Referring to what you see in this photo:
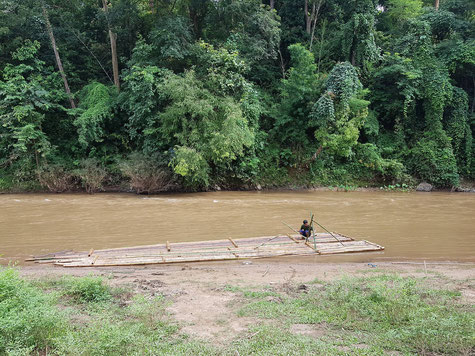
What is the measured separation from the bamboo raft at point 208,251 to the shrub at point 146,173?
747 cm

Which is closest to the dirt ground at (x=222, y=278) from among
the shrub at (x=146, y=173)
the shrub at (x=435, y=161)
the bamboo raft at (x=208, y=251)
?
the bamboo raft at (x=208, y=251)

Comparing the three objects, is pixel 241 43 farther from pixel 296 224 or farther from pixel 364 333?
pixel 364 333

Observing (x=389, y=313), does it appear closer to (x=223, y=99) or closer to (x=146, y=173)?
(x=223, y=99)

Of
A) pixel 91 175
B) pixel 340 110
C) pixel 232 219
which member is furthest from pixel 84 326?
pixel 340 110

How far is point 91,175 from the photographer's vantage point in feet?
51.0

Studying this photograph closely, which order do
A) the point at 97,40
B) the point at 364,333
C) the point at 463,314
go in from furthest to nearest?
the point at 97,40 < the point at 463,314 < the point at 364,333

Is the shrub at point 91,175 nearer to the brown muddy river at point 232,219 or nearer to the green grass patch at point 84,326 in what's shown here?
the brown muddy river at point 232,219

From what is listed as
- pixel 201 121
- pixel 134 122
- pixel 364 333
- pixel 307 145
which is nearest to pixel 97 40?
pixel 134 122

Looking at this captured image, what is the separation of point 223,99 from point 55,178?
8777 mm

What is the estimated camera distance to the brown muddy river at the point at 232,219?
8711 millimetres

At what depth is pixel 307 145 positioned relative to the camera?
60.0 feet

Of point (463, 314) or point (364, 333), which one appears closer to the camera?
point (364, 333)

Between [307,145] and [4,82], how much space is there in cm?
1570

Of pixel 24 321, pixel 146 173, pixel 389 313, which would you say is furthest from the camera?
pixel 146 173
